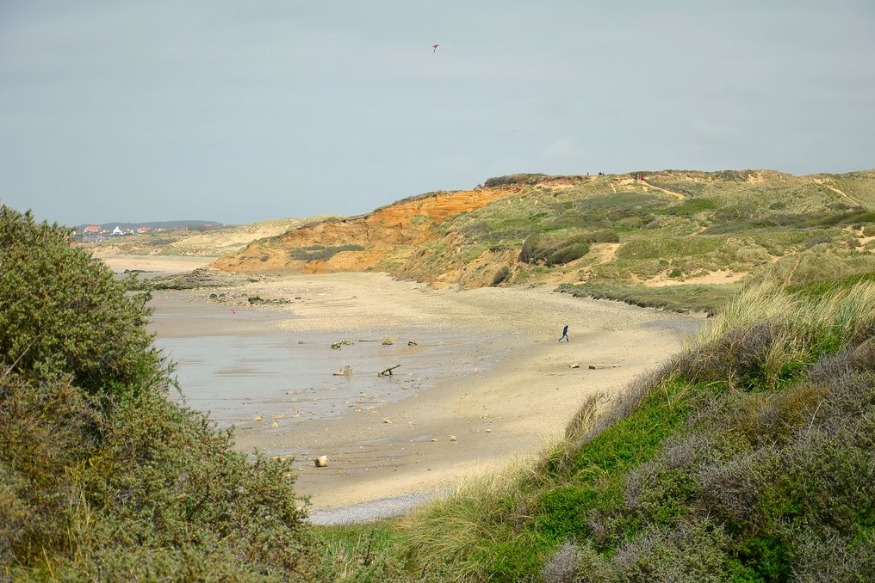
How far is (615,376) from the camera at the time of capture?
16078 millimetres

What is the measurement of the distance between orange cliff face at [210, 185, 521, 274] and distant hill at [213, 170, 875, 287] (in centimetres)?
12

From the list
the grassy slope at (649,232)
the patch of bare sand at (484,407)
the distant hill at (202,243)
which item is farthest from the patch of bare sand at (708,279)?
the distant hill at (202,243)

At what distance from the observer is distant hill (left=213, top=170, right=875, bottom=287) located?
33.1 metres

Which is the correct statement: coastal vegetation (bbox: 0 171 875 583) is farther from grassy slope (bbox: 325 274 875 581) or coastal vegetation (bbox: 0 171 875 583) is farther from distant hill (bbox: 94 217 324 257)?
distant hill (bbox: 94 217 324 257)

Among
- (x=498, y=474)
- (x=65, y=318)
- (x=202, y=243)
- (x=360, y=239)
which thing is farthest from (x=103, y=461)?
(x=202, y=243)

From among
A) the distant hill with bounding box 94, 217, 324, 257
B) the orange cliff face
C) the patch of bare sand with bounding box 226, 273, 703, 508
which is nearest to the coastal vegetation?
the patch of bare sand with bounding box 226, 273, 703, 508

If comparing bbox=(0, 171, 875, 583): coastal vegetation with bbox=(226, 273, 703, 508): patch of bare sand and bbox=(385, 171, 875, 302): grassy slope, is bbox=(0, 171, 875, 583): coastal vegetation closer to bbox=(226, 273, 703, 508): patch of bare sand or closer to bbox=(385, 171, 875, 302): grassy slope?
bbox=(226, 273, 703, 508): patch of bare sand

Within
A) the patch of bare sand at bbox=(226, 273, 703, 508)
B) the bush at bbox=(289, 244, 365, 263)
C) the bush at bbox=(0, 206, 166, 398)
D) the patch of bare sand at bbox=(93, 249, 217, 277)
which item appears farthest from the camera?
the patch of bare sand at bbox=(93, 249, 217, 277)

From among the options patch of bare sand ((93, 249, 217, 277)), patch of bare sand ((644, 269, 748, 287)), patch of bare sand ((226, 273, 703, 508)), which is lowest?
patch of bare sand ((226, 273, 703, 508))

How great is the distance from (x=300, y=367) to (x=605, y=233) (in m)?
23.9

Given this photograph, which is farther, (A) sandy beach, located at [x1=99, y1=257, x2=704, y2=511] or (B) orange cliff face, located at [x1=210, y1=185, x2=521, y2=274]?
(B) orange cliff face, located at [x1=210, y1=185, x2=521, y2=274]

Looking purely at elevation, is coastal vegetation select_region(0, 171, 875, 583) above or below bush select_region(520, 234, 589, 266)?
below

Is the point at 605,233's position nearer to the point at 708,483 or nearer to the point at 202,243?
the point at 708,483

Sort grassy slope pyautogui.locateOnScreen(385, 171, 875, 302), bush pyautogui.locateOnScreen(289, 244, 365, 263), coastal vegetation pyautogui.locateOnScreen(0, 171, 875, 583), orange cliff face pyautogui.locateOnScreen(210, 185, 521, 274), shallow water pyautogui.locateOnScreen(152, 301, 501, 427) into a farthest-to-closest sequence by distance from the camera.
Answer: bush pyautogui.locateOnScreen(289, 244, 365, 263)
orange cliff face pyautogui.locateOnScreen(210, 185, 521, 274)
grassy slope pyautogui.locateOnScreen(385, 171, 875, 302)
shallow water pyautogui.locateOnScreen(152, 301, 501, 427)
coastal vegetation pyautogui.locateOnScreen(0, 171, 875, 583)
